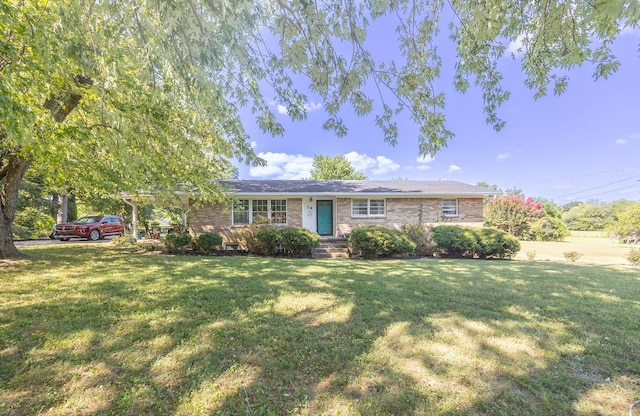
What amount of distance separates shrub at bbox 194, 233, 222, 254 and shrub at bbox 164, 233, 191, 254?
0.38 meters

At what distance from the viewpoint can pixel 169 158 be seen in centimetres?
721

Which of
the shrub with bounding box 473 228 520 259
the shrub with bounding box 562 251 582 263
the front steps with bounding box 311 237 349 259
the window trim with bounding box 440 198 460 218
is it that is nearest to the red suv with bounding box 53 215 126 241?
the front steps with bounding box 311 237 349 259

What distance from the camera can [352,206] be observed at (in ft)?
48.8

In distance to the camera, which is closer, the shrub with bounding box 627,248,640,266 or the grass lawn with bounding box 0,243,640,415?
the grass lawn with bounding box 0,243,640,415

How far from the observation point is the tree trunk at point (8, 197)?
8.14 metres

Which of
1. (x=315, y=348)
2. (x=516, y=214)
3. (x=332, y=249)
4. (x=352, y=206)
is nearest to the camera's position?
(x=315, y=348)

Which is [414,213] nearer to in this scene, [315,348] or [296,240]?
[296,240]

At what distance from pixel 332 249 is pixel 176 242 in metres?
6.35

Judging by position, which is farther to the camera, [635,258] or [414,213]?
[414,213]

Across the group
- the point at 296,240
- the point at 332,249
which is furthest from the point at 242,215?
the point at 332,249

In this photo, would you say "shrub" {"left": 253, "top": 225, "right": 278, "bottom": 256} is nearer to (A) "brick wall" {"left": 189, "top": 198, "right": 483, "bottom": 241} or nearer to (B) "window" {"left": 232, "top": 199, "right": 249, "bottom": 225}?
(B) "window" {"left": 232, "top": 199, "right": 249, "bottom": 225}

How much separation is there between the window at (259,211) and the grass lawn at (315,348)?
840 centimetres

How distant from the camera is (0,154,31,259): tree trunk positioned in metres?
8.14

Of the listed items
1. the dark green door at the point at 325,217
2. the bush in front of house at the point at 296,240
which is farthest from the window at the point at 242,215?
the bush in front of house at the point at 296,240
